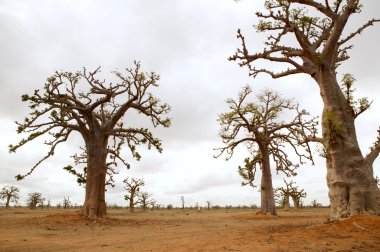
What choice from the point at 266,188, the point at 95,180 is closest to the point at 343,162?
the point at 95,180

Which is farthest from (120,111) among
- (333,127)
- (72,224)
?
(333,127)

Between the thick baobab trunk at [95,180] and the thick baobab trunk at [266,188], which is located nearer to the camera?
the thick baobab trunk at [95,180]

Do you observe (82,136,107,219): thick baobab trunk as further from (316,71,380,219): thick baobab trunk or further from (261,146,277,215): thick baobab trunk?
(316,71,380,219): thick baobab trunk

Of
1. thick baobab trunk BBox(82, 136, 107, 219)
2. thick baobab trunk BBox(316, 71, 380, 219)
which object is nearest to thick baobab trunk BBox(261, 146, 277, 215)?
thick baobab trunk BBox(82, 136, 107, 219)

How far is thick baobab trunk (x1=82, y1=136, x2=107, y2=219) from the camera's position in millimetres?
15453

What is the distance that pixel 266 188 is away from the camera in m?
20.4

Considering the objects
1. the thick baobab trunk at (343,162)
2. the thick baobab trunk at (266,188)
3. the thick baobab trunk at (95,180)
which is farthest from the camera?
the thick baobab trunk at (266,188)

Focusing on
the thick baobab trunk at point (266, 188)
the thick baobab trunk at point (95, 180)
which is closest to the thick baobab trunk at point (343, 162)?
the thick baobab trunk at point (95, 180)

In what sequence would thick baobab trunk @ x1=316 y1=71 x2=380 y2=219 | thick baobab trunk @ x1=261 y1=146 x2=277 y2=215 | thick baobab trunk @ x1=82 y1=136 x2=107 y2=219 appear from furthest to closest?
thick baobab trunk @ x1=261 y1=146 x2=277 y2=215 < thick baobab trunk @ x1=82 y1=136 x2=107 y2=219 < thick baobab trunk @ x1=316 y1=71 x2=380 y2=219

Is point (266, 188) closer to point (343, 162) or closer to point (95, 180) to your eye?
point (95, 180)

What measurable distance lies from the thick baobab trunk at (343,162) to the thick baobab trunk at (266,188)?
10.9m

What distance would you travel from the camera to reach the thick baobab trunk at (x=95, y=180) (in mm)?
15453

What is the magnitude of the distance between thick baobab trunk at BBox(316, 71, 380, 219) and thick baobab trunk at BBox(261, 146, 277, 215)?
430 inches

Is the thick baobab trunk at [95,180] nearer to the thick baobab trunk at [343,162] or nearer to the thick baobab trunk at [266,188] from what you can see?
the thick baobab trunk at [266,188]
